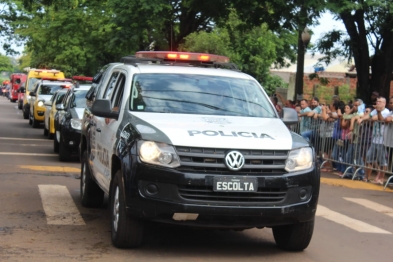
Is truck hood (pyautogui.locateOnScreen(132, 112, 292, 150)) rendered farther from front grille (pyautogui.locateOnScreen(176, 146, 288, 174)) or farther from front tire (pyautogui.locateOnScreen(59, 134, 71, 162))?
front tire (pyautogui.locateOnScreen(59, 134, 71, 162))

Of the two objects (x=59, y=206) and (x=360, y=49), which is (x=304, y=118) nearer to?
(x=360, y=49)

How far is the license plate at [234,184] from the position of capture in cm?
746

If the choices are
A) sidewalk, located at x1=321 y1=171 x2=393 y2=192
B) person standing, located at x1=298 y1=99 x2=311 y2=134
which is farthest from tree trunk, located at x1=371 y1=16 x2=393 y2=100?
sidewalk, located at x1=321 y1=171 x2=393 y2=192

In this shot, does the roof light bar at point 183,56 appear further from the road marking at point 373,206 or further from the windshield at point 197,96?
the road marking at point 373,206

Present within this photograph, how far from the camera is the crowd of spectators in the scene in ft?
53.5

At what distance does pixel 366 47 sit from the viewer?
22.8 meters

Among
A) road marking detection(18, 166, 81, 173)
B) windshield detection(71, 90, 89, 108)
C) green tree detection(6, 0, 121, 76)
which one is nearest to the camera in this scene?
road marking detection(18, 166, 81, 173)

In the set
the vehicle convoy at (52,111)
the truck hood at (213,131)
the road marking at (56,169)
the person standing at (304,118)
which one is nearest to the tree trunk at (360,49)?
the person standing at (304,118)

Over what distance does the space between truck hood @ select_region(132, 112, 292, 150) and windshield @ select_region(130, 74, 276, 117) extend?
0.80ft

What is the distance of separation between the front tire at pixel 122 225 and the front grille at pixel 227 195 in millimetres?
633

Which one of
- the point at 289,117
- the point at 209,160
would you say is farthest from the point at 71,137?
the point at 209,160

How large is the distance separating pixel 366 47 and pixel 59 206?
46.7ft

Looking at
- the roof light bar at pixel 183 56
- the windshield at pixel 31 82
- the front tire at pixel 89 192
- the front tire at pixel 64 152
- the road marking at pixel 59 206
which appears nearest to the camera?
the road marking at pixel 59 206

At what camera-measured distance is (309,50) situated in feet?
81.4
